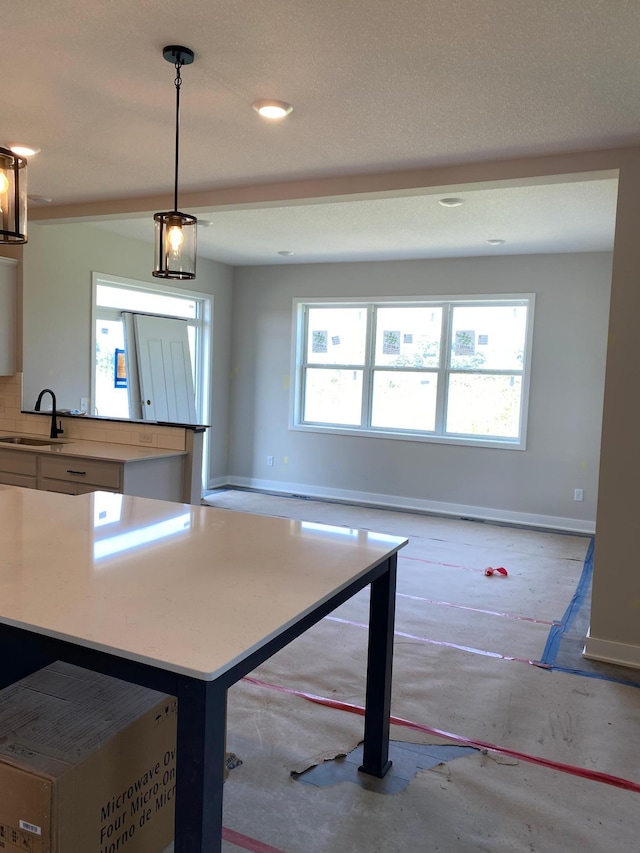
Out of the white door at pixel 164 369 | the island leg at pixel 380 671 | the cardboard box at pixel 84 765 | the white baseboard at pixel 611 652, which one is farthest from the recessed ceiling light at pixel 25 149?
the white baseboard at pixel 611 652

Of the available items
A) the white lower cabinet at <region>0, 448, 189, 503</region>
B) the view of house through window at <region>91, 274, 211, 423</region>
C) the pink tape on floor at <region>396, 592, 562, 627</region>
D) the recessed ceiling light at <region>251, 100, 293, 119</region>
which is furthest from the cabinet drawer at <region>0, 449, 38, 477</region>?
the recessed ceiling light at <region>251, 100, 293, 119</region>

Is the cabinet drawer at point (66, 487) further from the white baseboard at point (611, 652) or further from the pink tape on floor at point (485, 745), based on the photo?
the white baseboard at point (611, 652)

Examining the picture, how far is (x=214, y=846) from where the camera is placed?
124 centimetres

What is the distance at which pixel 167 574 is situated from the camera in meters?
1.66

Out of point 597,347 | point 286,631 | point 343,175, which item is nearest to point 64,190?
point 343,175

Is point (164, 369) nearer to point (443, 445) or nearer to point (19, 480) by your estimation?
→ point (19, 480)

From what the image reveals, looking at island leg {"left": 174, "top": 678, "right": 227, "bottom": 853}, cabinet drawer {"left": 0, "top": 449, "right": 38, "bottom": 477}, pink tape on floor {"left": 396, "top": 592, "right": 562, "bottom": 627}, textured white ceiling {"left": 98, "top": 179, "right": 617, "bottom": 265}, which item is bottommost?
pink tape on floor {"left": 396, "top": 592, "right": 562, "bottom": 627}

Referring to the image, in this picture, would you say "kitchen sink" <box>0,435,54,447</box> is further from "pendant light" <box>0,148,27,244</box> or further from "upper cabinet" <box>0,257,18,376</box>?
"pendant light" <box>0,148,27,244</box>

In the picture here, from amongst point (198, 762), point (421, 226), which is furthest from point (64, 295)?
point (198, 762)

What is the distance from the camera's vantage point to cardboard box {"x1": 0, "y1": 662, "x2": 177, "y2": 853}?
4.48 ft

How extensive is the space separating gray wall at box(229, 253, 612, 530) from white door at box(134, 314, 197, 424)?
91 centimetres

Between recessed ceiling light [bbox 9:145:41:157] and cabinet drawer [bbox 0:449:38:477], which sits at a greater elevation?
recessed ceiling light [bbox 9:145:41:157]

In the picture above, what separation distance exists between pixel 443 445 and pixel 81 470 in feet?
12.2

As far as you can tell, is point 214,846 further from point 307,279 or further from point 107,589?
point 307,279
